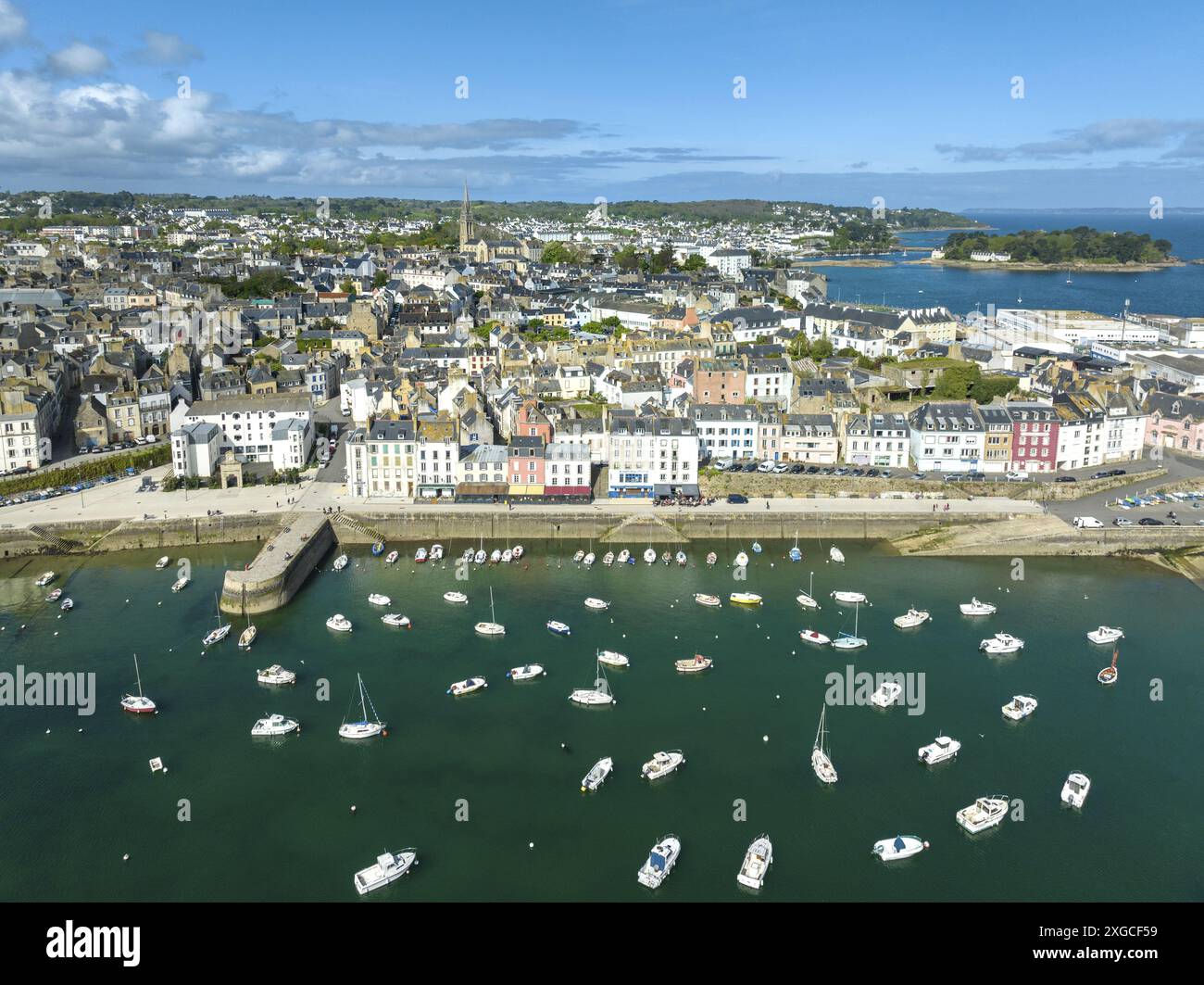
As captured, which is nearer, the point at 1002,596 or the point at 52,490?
the point at 1002,596

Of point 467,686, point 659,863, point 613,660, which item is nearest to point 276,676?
point 467,686

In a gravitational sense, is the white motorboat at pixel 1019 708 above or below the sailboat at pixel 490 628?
below

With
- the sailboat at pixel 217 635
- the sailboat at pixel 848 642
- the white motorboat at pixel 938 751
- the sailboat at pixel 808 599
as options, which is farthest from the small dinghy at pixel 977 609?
the sailboat at pixel 217 635

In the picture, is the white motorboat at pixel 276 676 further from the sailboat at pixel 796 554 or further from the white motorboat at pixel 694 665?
the sailboat at pixel 796 554

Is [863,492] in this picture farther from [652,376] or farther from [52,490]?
[52,490]

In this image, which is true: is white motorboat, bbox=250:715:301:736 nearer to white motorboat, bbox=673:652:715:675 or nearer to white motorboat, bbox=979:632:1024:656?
white motorboat, bbox=673:652:715:675

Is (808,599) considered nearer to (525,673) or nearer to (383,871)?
(525,673)

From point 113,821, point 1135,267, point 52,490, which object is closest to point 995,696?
point 113,821
